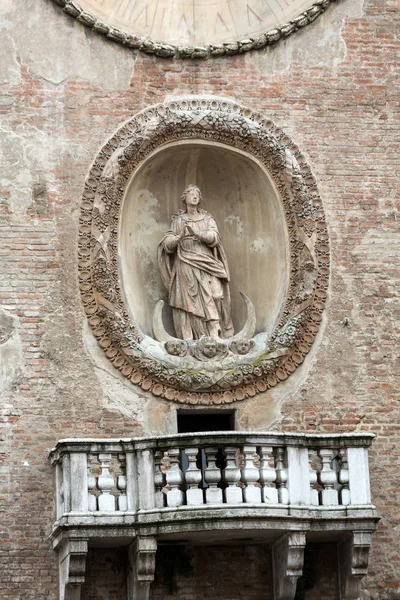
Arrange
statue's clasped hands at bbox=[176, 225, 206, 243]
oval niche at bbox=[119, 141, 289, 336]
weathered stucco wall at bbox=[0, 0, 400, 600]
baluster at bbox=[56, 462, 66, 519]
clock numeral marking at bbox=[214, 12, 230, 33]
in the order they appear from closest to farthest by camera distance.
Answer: baluster at bbox=[56, 462, 66, 519]
weathered stucco wall at bbox=[0, 0, 400, 600]
statue's clasped hands at bbox=[176, 225, 206, 243]
oval niche at bbox=[119, 141, 289, 336]
clock numeral marking at bbox=[214, 12, 230, 33]

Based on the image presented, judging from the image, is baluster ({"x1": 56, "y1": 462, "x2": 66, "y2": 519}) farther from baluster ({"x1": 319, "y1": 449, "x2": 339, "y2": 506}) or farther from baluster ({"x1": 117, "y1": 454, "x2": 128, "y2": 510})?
baluster ({"x1": 319, "y1": 449, "x2": 339, "y2": 506})

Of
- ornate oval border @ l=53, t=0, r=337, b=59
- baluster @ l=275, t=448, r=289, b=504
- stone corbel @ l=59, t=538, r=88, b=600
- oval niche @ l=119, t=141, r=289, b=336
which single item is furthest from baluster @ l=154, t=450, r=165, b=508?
ornate oval border @ l=53, t=0, r=337, b=59

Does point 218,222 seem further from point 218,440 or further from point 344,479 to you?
point 344,479

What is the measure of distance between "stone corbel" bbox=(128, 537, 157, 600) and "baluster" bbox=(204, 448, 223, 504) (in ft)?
2.58

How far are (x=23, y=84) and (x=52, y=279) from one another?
7.75 feet

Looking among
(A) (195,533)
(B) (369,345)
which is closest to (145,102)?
(B) (369,345)

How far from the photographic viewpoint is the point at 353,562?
62.8ft

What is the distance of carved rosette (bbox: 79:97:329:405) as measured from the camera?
2000 centimetres

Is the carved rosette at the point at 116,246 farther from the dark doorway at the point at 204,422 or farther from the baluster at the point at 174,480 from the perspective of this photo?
the baluster at the point at 174,480

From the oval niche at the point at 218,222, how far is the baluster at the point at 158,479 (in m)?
2.23

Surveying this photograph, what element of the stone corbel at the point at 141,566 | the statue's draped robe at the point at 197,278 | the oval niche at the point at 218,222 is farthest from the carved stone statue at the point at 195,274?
the stone corbel at the point at 141,566

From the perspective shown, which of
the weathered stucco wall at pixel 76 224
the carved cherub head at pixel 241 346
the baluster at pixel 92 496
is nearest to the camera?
the baluster at pixel 92 496

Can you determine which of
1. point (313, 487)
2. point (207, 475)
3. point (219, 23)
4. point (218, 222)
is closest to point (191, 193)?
point (218, 222)

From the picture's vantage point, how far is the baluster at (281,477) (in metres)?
18.7
